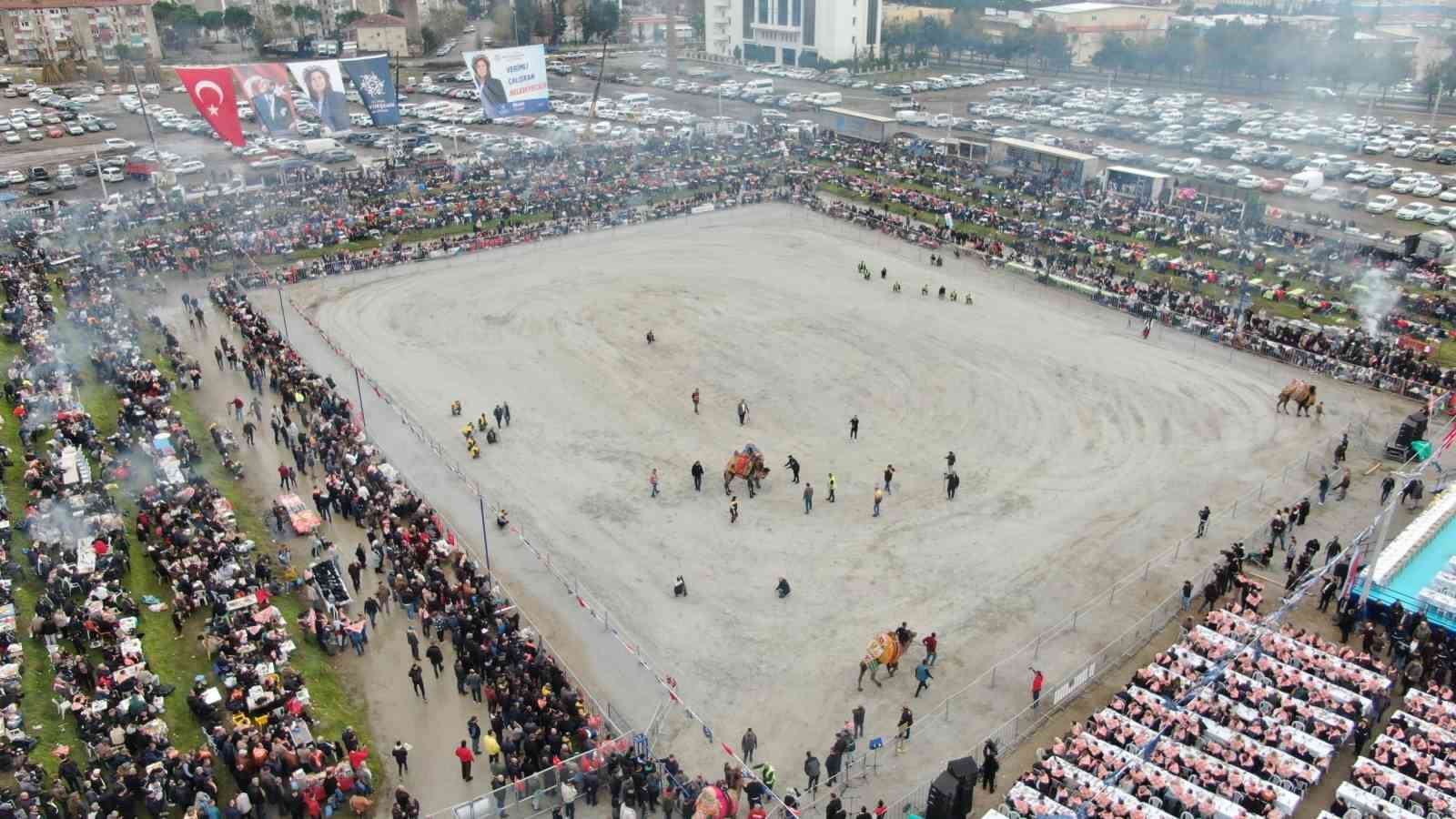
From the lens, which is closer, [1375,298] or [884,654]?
[884,654]

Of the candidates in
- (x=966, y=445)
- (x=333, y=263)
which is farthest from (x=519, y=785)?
(x=333, y=263)

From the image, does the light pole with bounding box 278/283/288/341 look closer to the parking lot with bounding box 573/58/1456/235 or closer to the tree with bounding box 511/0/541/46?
the parking lot with bounding box 573/58/1456/235

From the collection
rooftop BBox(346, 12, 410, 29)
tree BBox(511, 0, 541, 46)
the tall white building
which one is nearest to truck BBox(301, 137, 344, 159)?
rooftop BBox(346, 12, 410, 29)

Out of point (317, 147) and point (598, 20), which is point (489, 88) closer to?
point (317, 147)

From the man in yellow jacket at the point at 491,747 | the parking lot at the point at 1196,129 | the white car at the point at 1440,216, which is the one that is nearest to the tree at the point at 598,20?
the parking lot at the point at 1196,129

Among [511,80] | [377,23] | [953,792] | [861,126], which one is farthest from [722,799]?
[377,23]

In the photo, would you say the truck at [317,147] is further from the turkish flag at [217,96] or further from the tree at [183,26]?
the tree at [183,26]
